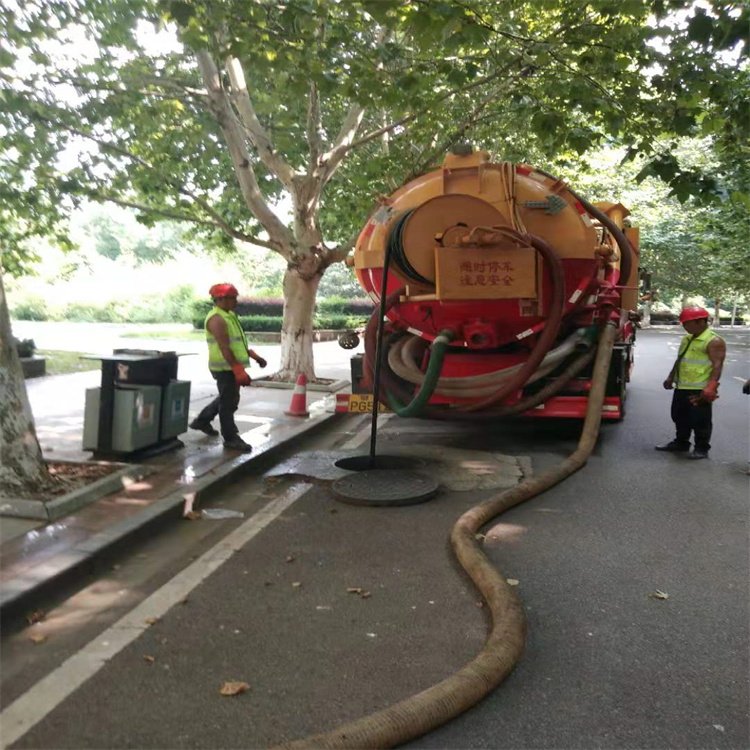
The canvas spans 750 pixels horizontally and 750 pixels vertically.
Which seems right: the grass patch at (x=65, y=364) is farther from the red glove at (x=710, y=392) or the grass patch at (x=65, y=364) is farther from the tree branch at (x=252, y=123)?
the red glove at (x=710, y=392)

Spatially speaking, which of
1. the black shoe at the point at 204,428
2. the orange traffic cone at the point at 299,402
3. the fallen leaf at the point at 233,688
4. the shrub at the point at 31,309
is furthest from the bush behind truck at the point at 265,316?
the fallen leaf at the point at 233,688

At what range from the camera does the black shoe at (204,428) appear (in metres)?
7.56

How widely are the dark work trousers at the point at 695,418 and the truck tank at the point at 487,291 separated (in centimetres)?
72

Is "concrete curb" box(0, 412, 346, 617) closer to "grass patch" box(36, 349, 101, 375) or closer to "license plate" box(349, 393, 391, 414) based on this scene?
"license plate" box(349, 393, 391, 414)

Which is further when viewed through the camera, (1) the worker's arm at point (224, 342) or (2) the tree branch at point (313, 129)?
(2) the tree branch at point (313, 129)

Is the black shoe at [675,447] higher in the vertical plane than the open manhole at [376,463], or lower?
higher

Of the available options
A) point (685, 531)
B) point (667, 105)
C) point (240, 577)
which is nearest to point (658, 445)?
point (685, 531)

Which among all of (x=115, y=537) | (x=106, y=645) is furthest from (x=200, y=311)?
(x=106, y=645)

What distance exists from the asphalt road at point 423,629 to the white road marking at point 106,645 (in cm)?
4

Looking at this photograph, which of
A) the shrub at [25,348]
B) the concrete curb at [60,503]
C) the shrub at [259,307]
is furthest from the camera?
the shrub at [259,307]

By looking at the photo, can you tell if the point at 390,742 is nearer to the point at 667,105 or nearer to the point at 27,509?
the point at 27,509

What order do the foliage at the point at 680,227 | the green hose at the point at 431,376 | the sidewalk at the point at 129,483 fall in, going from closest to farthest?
1. the sidewalk at the point at 129,483
2. the green hose at the point at 431,376
3. the foliage at the point at 680,227

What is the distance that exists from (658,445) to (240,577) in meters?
5.70

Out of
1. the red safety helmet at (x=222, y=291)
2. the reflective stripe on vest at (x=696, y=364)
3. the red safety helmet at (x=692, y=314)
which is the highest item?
the red safety helmet at (x=692, y=314)
